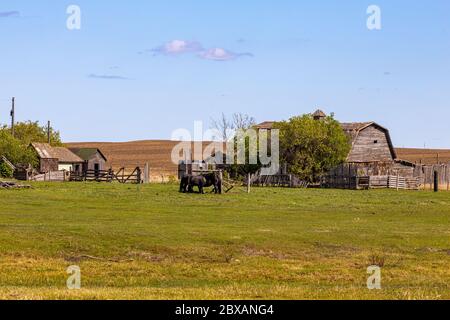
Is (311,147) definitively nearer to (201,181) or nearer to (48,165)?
(201,181)

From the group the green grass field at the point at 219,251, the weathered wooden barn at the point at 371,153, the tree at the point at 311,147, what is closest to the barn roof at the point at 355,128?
the weathered wooden barn at the point at 371,153

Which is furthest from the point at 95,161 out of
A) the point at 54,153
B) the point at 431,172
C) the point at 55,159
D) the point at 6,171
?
the point at 431,172

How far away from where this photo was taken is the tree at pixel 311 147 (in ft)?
274

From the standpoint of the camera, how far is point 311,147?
8494 cm

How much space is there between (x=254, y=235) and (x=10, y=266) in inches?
379

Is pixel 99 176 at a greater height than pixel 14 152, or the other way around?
pixel 14 152

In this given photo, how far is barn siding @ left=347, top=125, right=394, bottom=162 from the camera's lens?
93.1 m

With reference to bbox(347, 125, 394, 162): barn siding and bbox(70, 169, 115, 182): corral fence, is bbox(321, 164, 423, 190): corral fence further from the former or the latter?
bbox(70, 169, 115, 182): corral fence

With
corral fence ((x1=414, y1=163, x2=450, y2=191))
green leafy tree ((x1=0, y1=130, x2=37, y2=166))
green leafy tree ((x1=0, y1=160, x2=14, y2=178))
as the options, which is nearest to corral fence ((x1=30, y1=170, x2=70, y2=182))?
green leafy tree ((x1=0, y1=160, x2=14, y2=178))

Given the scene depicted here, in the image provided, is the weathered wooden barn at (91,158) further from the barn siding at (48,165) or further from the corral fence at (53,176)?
the corral fence at (53,176)

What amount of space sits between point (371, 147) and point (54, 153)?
3784 cm

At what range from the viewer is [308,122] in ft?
283
